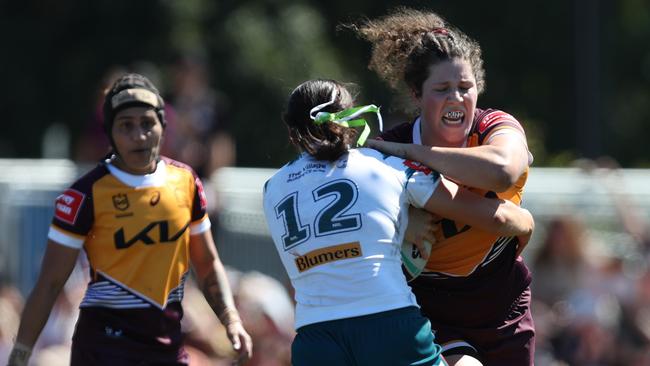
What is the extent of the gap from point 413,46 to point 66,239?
1.79 meters

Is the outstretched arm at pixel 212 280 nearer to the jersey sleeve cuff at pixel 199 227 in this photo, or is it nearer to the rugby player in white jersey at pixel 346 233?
the jersey sleeve cuff at pixel 199 227

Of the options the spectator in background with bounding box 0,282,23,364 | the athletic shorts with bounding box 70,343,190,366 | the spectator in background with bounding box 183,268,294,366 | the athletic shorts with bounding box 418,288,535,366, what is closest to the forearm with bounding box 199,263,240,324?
the athletic shorts with bounding box 70,343,190,366

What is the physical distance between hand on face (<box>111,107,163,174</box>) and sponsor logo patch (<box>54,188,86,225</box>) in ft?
Result: 0.86

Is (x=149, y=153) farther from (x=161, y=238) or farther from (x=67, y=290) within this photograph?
(x=67, y=290)

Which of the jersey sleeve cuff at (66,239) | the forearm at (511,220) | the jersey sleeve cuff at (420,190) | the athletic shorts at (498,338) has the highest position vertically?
the jersey sleeve cuff at (420,190)

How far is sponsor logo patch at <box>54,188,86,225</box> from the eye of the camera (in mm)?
6094

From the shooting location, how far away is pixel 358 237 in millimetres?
→ 4926

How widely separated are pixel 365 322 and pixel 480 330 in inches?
34.3

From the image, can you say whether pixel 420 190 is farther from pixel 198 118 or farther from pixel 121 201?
pixel 198 118

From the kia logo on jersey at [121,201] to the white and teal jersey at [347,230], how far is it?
1271 millimetres

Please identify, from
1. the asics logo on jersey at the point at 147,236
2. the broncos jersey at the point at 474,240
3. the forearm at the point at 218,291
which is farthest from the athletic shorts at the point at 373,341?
the forearm at the point at 218,291

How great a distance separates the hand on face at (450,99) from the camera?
5359 mm

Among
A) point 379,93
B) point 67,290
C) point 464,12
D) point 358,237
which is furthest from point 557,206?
point 464,12

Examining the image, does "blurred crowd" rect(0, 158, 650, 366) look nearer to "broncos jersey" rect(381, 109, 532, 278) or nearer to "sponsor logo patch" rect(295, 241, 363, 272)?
"broncos jersey" rect(381, 109, 532, 278)
